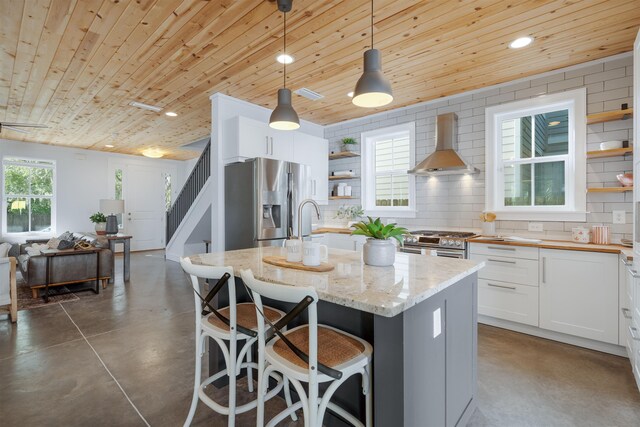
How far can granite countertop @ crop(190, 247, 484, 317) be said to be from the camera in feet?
3.87

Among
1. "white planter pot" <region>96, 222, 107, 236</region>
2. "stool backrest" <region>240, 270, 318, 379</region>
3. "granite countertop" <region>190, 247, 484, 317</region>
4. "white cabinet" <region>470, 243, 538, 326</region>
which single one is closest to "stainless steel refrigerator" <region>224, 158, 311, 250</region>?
"granite countertop" <region>190, 247, 484, 317</region>

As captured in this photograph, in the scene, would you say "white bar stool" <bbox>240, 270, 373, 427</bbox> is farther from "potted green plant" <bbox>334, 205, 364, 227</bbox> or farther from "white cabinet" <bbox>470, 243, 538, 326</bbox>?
"potted green plant" <bbox>334, 205, 364, 227</bbox>

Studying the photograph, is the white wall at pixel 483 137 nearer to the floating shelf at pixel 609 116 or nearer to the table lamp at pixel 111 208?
the floating shelf at pixel 609 116

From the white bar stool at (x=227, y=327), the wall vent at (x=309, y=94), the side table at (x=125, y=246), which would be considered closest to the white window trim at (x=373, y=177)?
the wall vent at (x=309, y=94)

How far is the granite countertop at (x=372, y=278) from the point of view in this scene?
1.18m

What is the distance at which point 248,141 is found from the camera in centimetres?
414

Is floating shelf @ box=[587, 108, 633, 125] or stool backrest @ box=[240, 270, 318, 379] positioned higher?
floating shelf @ box=[587, 108, 633, 125]

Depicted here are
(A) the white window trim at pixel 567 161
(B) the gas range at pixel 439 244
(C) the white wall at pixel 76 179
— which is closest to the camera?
(A) the white window trim at pixel 567 161

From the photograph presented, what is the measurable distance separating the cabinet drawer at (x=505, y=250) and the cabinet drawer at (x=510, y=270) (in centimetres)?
3

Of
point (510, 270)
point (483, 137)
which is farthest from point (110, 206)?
point (510, 270)

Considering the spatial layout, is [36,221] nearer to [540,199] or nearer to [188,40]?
[188,40]

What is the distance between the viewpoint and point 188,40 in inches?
111

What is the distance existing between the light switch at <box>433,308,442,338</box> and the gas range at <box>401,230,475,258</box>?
7.11ft

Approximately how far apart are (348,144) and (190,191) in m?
3.30
